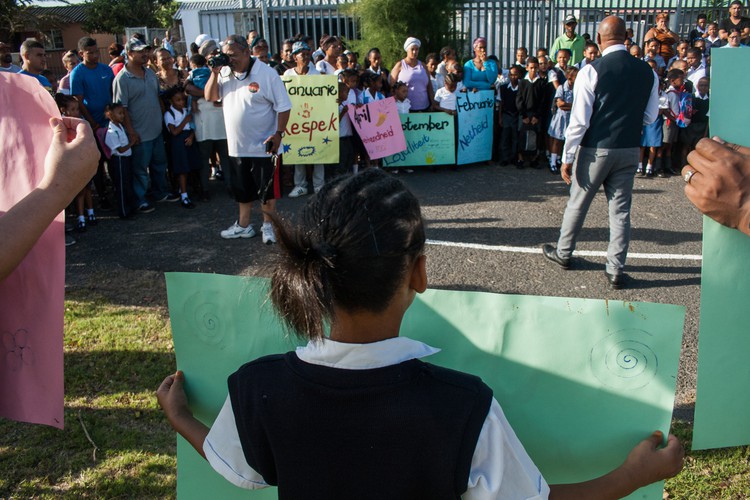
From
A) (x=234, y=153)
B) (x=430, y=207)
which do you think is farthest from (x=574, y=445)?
(x=430, y=207)

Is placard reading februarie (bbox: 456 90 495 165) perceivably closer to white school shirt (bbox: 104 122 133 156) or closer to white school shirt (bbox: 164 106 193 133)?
white school shirt (bbox: 164 106 193 133)

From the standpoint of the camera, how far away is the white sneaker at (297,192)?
820cm

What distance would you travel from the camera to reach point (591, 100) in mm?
4906

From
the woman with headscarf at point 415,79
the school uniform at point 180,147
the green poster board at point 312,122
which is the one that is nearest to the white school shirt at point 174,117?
the school uniform at point 180,147

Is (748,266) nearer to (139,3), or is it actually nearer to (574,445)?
(574,445)

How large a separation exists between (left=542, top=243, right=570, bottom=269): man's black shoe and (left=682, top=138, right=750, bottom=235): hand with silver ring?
3.99m

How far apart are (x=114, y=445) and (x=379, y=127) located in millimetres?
6542

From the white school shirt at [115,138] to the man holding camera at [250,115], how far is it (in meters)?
1.58

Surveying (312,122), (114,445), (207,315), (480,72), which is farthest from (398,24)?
(207,315)

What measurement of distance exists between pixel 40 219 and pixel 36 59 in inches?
269

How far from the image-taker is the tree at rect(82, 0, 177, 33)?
135 ft

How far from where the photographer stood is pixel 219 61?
590cm

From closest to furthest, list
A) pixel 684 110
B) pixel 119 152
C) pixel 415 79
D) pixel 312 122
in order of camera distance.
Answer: pixel 119 152 → pixel 312 122 → pixel 684 110 → pixel 415 79

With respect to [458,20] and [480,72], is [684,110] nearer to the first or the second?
[480,72]
